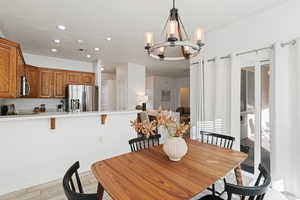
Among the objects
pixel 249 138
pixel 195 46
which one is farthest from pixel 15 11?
pixel 249 138

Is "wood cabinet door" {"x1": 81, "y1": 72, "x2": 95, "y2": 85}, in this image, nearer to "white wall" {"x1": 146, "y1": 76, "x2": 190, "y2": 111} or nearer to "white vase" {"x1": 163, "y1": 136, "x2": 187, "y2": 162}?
"white wall" {"x1": 146, "y1": 76, "x2": 190, "y2": 111}

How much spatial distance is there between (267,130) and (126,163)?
241 cm

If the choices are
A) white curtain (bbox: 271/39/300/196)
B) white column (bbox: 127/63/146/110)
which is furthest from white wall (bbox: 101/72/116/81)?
white curtain (bbox: 271/39/300/196)

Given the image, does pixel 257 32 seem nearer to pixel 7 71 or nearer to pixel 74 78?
pixel 7 71

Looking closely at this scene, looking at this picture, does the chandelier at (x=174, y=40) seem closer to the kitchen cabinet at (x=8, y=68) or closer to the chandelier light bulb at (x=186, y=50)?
the chandelier light bulb at (x=186, y=50)

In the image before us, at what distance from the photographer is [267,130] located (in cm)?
255

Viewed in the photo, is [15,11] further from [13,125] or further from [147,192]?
[147,192]

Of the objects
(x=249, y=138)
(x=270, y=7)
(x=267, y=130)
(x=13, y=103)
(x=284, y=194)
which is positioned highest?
(x=270, y=7)

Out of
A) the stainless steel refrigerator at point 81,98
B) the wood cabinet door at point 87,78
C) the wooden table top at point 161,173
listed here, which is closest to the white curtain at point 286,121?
the wooden table top at point 161,173

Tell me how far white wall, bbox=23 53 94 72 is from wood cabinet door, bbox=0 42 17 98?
2469 mm

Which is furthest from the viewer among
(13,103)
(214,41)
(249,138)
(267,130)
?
(13,103)

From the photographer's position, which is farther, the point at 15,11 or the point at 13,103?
the point at 13,103

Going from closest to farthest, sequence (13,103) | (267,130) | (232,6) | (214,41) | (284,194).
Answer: (284,194)
(232,6)
(267,130)
(214,41)
(13,103)

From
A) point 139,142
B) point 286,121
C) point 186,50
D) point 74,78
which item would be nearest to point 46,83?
point 74,78
